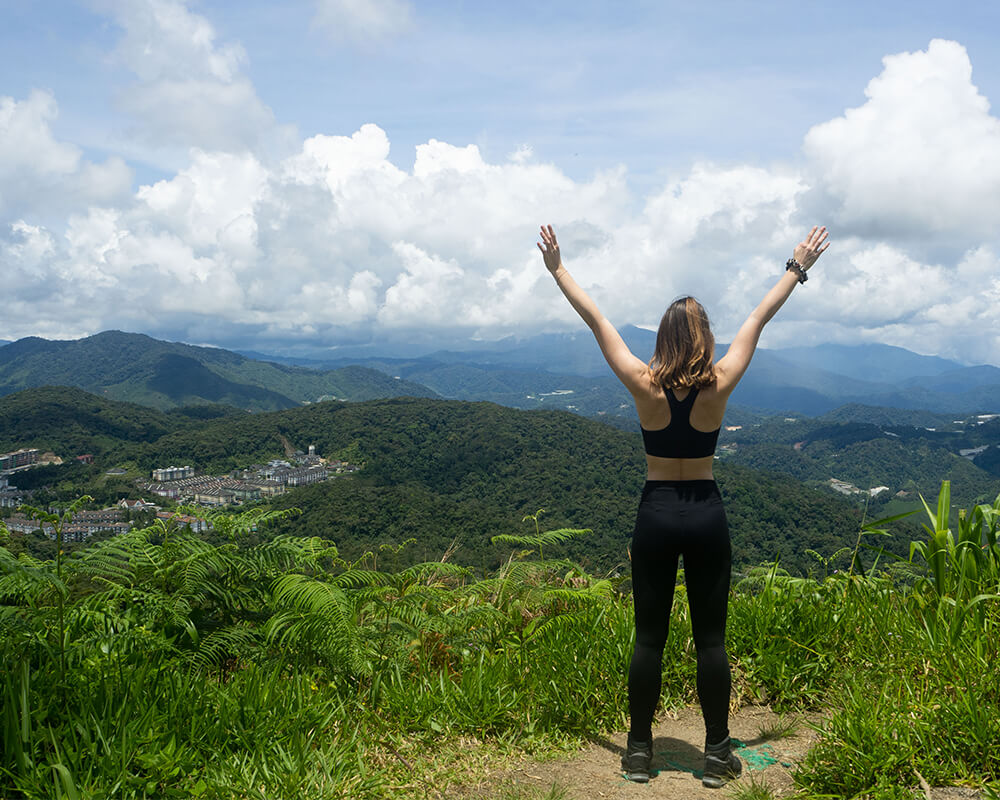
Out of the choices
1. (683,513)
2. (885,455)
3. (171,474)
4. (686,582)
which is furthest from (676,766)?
(885,455)

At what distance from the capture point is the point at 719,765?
2861mm

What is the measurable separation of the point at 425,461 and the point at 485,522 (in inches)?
1955

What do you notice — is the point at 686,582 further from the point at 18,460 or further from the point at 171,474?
the point at 18,460

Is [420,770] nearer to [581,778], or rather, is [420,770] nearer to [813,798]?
[581,778]

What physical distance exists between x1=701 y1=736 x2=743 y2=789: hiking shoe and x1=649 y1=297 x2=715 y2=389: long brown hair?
1.67 meters

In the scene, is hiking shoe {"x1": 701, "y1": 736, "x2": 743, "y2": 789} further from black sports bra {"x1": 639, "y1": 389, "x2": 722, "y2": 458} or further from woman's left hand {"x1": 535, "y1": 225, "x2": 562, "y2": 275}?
woman's left hand {"x1": 535, "y1": 225, "x2": 562, "y2": 275}

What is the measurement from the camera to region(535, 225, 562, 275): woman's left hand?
3342mm

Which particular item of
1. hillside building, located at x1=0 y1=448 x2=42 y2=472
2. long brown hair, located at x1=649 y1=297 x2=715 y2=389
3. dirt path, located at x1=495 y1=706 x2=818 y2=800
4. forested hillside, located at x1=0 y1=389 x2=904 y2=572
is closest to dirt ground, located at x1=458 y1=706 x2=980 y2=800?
dirt path, located at x1=495 y1=706 x2=818 y2=800

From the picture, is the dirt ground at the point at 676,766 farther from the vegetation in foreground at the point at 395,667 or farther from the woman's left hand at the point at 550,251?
the woman's left hand at the point at 550,251

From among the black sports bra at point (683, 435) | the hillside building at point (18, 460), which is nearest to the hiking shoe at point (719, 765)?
the black sports bra at point (683, 435)

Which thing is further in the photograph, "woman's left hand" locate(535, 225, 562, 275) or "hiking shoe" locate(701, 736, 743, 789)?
"woman's left hand" locate(535, 225, 562, 275)

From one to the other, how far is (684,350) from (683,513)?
752 mm

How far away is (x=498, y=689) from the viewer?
3379 millimetres

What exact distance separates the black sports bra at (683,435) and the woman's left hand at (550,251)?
3.07 ft
